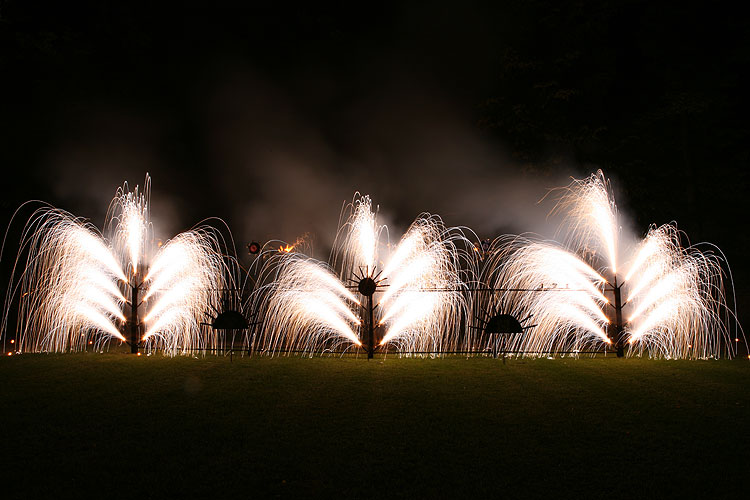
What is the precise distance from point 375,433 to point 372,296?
18.7 feet

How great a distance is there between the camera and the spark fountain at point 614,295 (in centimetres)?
1086

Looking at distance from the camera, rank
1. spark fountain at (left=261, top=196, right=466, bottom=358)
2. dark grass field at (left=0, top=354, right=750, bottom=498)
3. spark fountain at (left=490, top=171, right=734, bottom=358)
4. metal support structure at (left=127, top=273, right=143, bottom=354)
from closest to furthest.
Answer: dark grass field at (left=0, top=354, right=750, bottom=498)
spark fountain at (left=490, top=171, right=734, bottom=358)
spark fountain at (left=261, top=196, right=466, bottom=358)
metal support structure at (left=127, top=273, right=143, bottom=354)

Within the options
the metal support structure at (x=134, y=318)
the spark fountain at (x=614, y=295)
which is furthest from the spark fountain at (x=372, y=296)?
the metal support structure at (x=134, y=318)

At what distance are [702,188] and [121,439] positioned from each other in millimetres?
22201

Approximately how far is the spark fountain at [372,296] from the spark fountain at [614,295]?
158 cm

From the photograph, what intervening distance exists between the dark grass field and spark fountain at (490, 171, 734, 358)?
197cm

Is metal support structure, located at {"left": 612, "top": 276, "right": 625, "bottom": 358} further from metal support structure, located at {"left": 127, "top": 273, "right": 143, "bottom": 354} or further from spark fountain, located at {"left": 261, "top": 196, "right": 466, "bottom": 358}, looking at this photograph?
metal support structure, located at {"left": 127, "top": 273, "right": 143, "bottom": 354}

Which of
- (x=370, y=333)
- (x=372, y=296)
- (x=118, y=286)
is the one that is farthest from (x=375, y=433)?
(x=118, y=286)

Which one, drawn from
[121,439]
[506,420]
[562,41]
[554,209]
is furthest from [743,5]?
[121,439]

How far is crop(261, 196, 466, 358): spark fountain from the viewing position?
37.1ft

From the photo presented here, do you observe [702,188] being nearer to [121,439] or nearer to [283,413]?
[283,413]

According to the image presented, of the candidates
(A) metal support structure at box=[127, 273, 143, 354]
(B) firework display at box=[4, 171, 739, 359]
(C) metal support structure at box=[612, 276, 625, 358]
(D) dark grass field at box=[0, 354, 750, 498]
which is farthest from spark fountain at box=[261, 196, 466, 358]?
(C) metal support structure at box=[612, 276, 625, 358]

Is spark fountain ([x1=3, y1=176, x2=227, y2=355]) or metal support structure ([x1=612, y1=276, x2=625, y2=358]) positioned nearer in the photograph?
metal support structure ([x1=612, y1=276, x2=625, y2=358])

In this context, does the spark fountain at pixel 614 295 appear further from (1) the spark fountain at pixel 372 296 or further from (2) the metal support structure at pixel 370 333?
(2) the metal support structure at pixel 370 333
